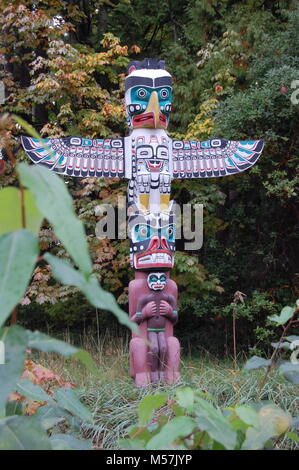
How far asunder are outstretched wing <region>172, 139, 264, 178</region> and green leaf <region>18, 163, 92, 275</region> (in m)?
5.62

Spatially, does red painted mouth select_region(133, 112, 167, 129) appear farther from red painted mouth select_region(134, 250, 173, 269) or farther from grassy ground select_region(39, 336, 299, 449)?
grassy ground select_region(39, 336, 299, 449)

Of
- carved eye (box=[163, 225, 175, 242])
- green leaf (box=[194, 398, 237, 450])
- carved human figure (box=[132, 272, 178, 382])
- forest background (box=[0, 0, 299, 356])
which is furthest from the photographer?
forest background (box=[0, 0, 299, 356])

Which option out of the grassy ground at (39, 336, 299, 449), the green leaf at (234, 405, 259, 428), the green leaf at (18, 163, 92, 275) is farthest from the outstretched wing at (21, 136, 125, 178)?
the green leaf at (18, 163, 92, 275)

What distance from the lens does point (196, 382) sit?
445cm

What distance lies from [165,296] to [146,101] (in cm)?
209

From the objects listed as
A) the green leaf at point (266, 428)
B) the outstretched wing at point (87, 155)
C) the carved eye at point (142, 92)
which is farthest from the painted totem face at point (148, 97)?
the green leaf at point (266, 428)

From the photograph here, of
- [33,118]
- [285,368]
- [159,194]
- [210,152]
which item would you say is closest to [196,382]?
[159,194]

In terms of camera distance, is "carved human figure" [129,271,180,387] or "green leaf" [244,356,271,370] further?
"carved human figure" [129,271,180,387]

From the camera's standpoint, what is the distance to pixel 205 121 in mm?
8305

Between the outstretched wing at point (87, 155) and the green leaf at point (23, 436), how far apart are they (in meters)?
5.06

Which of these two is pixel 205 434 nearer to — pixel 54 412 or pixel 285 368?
pixel 285 368

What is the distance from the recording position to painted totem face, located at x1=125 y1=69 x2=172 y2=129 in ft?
19.5

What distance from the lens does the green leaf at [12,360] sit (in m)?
0.76

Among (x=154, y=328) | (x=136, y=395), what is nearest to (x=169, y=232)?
(x=154, y=328)
